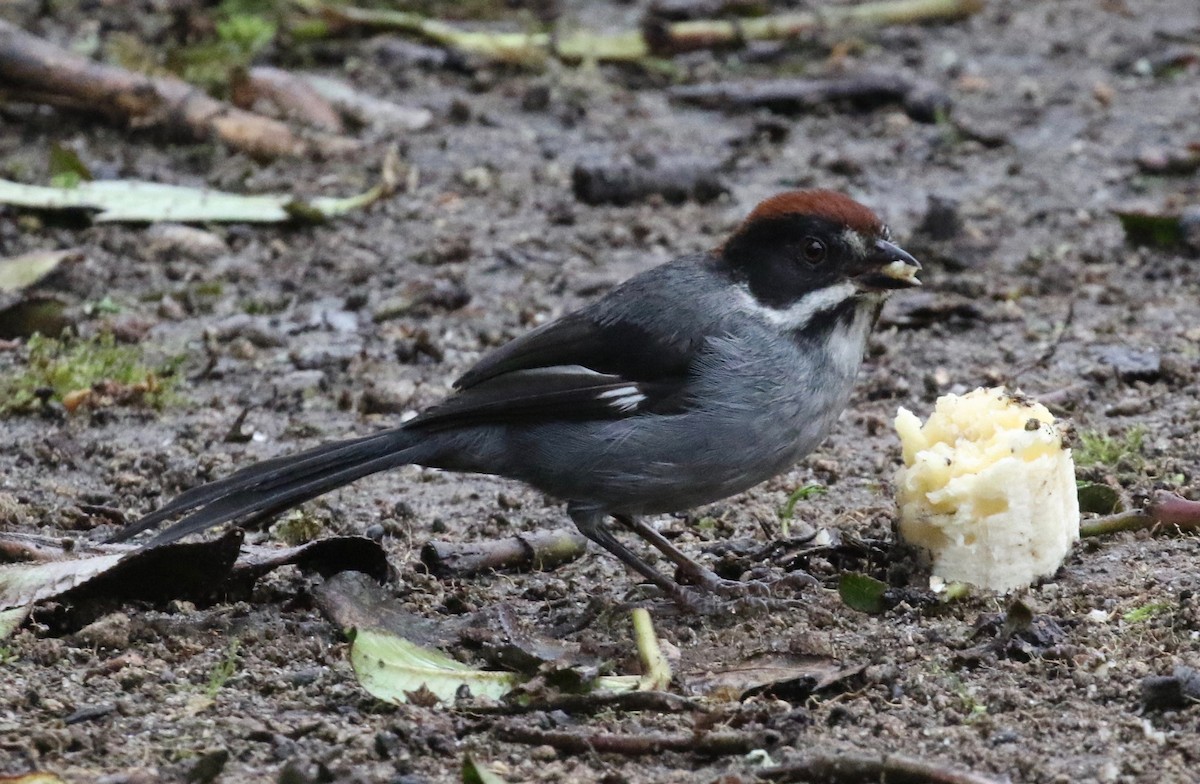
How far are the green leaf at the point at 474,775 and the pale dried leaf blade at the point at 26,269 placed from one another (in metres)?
4.43

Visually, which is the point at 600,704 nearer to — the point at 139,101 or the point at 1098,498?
the point at 1098,498

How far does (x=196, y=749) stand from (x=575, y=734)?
2.62 feet

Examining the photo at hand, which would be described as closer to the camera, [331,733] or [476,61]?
[331,733]

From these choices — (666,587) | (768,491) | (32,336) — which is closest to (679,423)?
(666,587)

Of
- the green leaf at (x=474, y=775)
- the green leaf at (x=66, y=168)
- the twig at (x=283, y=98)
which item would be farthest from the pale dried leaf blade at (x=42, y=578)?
the twig at (x=283, y=98)

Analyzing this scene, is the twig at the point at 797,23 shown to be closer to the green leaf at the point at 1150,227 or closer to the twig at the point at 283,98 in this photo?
the twig at the point at 283,98

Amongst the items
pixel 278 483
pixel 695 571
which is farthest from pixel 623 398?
pixel 278 483

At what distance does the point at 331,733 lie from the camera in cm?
365

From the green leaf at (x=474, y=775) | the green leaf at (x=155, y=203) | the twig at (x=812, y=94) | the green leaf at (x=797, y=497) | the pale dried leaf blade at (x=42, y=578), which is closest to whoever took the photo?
the green leaf at (x=474, y=775)

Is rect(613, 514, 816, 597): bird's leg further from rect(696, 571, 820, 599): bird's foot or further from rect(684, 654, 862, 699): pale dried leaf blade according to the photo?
rect(684, 654, 862, 699): pale dried leaf blade

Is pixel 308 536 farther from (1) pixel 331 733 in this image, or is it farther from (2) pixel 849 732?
(2) pixel 849 732

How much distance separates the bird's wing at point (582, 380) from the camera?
4.85 metres

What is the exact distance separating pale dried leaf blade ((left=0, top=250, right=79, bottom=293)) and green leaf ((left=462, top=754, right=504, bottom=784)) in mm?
A: 4433

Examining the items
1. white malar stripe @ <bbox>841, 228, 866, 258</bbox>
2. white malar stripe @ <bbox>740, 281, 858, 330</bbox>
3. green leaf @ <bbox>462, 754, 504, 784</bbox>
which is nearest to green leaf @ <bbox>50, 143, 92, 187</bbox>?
white malar stripe @ <bbox>740, 281, 858, 330</bbox>
